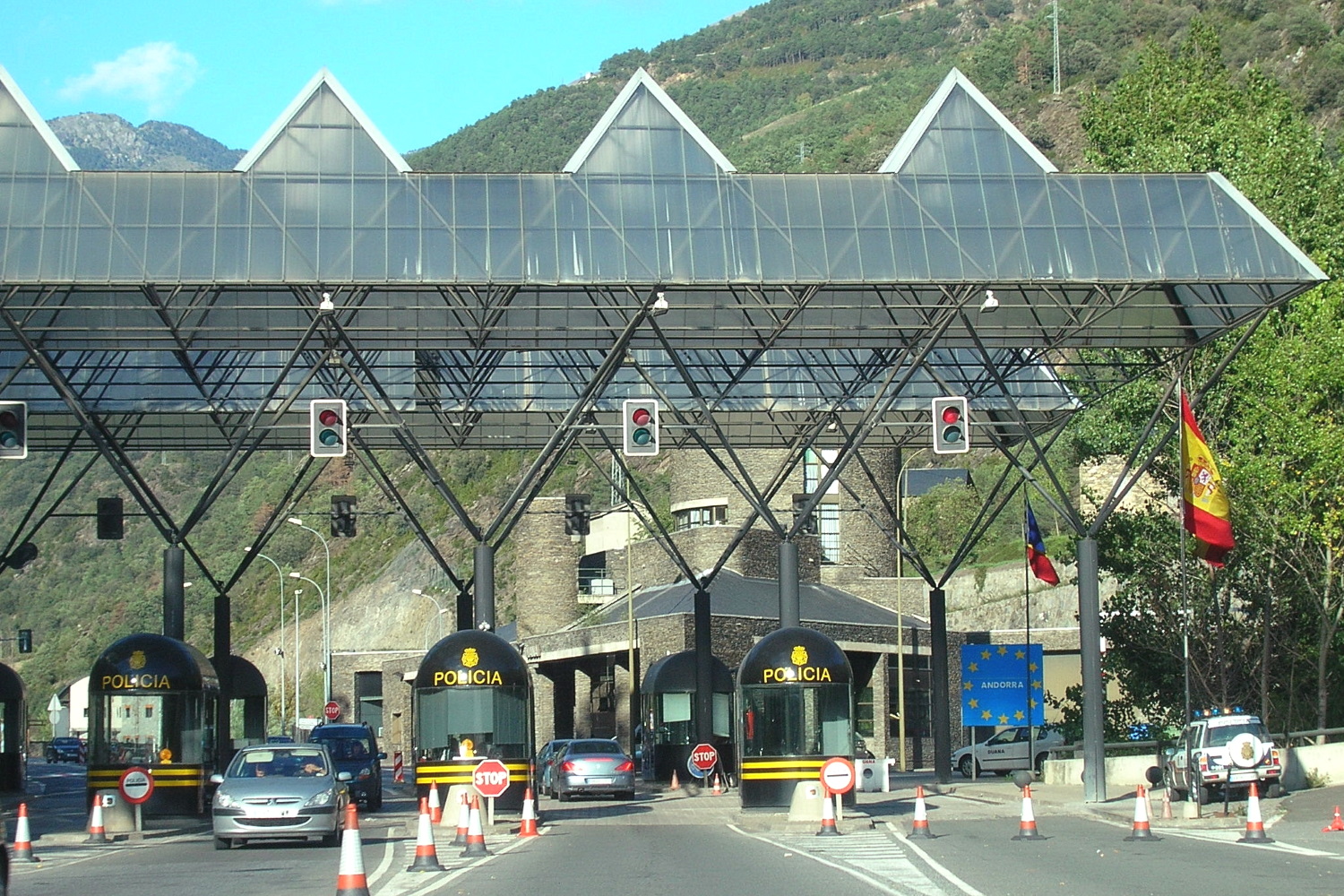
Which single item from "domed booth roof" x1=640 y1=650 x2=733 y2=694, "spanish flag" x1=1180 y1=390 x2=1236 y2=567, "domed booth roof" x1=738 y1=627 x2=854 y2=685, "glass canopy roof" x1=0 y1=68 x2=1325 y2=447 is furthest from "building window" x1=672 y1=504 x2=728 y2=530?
"spanish flag" x1=1180 y1=390 x2=1236 y2=567

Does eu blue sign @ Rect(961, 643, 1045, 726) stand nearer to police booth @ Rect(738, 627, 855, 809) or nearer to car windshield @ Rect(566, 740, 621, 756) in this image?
car windshield @ Rect(566, 740, 621, 756)

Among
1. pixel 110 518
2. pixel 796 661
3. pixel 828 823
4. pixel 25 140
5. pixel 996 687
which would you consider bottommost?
pixel 828 823

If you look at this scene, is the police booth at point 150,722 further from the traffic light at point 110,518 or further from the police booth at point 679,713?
the police booth at point 679,713

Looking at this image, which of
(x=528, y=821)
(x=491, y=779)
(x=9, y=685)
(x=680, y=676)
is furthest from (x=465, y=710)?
(x=9, y=685)

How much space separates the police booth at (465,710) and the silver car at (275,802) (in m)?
4.87

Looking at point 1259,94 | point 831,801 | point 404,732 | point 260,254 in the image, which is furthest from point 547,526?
point 831,801

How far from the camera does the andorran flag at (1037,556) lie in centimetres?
4419

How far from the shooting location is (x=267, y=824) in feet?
80.6

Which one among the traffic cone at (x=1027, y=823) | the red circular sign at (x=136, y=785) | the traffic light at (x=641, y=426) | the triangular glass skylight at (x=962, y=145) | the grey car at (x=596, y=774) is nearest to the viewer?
the traffic cone at (x=1027, y=823)

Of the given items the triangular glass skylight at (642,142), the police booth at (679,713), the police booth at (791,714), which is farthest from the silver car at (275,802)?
the police booth at (679,713)

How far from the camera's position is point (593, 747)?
41.4 meters

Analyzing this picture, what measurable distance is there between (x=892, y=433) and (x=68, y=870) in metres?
31.1

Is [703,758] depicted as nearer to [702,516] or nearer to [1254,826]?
[1254,826]

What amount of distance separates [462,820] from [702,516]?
50452 millimetres
